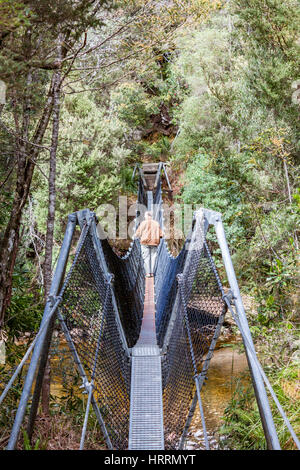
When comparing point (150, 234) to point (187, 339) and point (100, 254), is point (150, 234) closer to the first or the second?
point (100, 254)

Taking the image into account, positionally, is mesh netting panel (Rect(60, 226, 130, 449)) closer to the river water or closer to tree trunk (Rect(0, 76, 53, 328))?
tree trunk (Rect(0, 76, 53, 328))

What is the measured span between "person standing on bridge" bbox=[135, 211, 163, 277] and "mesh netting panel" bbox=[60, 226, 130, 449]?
2379 millimetres

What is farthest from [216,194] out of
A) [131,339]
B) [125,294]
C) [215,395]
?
[131,339]

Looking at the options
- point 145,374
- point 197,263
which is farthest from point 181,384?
point 197,263

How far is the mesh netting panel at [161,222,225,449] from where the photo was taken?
1733 mm

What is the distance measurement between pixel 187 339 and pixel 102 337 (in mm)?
424

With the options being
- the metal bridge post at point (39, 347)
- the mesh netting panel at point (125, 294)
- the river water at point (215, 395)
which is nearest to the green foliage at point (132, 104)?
the river water at point (215, 395)

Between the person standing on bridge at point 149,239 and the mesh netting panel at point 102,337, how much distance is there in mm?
2379

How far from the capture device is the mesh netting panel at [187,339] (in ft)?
5.69

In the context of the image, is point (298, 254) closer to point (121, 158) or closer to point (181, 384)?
point (181, 384)

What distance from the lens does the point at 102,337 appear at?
1812mm

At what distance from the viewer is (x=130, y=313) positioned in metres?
2.66

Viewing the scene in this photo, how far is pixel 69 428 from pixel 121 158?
6340 mm
